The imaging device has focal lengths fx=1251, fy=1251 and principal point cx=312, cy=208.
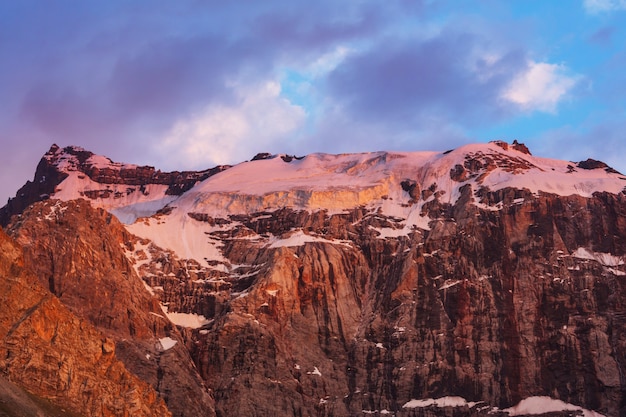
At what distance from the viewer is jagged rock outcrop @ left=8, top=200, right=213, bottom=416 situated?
Result: 568ft

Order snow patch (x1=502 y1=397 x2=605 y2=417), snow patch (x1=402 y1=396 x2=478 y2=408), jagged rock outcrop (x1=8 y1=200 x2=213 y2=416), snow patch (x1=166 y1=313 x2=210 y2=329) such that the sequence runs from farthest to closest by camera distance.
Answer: snow patch (x1=166 y1=313 x2=210 y2=329)
snow patch (x1=402 y1=396 x2=478 y2=408)
snow patch (x1=502 y1=397 x2=605 y2=417)
jagged rock outcrop (x1=8 y1=200 x2=213 y2=416)

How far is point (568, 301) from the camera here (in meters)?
192

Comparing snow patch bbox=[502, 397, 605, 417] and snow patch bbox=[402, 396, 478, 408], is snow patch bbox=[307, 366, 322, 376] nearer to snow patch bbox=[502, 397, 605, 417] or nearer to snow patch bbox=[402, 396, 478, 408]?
snow patch bbox=[402, 396, 478, 408]

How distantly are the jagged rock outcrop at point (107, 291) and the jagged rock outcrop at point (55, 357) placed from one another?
4226 centimetres

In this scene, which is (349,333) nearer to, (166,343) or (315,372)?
(315,372)

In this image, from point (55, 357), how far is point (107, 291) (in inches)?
2660

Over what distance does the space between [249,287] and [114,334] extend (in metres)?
28.4

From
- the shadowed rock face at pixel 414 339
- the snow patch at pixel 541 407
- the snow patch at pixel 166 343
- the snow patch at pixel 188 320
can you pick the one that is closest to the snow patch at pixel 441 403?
the shadowed rock face at pixel 414 339

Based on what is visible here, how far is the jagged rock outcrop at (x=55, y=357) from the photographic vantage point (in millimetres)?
111438

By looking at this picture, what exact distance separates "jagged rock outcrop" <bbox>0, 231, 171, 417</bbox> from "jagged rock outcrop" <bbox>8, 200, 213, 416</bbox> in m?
42.3

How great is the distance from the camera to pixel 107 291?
183m

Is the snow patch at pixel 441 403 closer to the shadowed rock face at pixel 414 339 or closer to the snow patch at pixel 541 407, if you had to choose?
the shadowed rock face at pixel 414 339

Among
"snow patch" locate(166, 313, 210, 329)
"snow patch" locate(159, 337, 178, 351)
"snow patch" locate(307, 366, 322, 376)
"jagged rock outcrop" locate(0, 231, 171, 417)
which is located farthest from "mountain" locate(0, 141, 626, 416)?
"jagged rock outcrop" locate(0, 231, 171, 417)

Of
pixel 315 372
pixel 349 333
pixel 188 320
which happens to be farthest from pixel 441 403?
pixel 188 320
